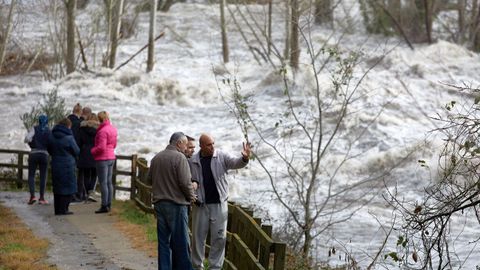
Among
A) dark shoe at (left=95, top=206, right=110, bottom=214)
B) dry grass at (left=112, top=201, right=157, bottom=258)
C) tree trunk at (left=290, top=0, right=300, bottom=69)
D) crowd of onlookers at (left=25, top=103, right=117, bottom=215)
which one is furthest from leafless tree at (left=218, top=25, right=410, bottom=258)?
crowd of onlookers at (left=25, top=103, right=117, bottom=215)

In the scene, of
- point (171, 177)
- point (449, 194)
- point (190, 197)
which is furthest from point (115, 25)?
point (449, 194)

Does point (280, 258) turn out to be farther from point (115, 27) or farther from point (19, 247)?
point (115, 27)

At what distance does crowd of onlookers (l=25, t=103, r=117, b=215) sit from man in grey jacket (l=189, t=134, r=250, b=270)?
582 centimetres

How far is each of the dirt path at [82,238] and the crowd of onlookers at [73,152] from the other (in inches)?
18.1

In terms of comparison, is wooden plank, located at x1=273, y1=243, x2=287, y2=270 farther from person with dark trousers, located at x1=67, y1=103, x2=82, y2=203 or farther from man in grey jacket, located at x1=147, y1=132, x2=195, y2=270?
person with dark trousers, located at x1=67, y1=103, x2=82, y2=203

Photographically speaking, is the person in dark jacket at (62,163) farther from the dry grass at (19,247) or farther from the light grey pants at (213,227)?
the light grey pants at (213,227)

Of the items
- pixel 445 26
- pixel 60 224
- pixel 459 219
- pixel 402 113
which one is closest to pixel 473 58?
pixel 445 26

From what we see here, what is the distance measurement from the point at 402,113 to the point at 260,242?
2543 cm

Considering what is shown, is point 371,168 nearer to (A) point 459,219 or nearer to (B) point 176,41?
(A) point 459,219

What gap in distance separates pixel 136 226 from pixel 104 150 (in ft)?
5.19

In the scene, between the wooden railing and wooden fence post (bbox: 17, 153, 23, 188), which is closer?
the wooden railing

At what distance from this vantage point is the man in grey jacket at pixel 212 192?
35.0ft

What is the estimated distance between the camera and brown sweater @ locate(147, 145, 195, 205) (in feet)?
34.2

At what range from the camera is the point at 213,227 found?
1075 cm
